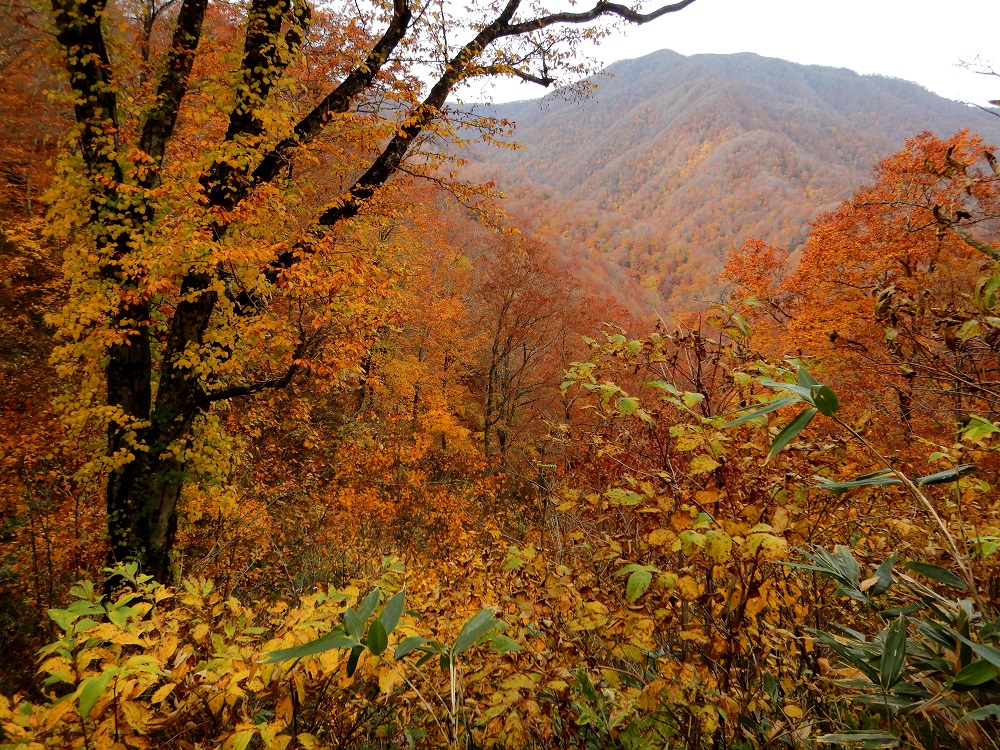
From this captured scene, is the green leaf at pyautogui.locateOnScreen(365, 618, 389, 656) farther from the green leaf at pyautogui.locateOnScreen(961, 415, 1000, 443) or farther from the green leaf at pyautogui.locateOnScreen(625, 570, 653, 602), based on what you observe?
the green leaf at pyautogui.locateOnScreen(961, 415, 1000, 443)

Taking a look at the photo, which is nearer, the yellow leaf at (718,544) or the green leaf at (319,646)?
the green leaf at (319,646)

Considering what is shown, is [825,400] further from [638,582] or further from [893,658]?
[638,582]

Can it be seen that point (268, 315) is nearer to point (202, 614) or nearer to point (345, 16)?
point (202, 614)

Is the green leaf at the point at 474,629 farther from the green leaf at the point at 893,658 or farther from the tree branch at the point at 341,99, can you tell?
the tree branch at the point at 341,99

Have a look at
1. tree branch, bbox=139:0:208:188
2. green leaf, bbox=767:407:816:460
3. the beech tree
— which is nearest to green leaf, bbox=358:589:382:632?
green leaf, bbox=767:407:816:460

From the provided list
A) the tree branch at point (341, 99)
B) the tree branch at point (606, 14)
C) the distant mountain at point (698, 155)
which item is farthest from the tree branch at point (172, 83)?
the distant mountain at point (698, 155)

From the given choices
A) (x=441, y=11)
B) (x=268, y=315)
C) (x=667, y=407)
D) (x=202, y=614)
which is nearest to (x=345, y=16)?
(x=441, y=11)

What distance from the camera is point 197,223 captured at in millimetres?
4688

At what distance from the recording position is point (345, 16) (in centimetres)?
766

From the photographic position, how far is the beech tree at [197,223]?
4.87m

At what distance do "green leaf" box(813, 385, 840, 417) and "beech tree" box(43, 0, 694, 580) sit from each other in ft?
15.2

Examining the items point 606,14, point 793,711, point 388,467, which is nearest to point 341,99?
point 606,14

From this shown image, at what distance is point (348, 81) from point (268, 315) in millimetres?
3300

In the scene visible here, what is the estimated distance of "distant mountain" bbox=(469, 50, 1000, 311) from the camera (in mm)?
65688
